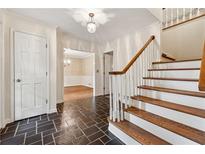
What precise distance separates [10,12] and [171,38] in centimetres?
478

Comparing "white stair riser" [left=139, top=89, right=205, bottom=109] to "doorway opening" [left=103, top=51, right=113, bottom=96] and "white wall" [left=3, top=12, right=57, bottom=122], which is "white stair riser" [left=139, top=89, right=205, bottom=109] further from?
"doorway opening" [left=103, top=51, right=113, bottom=96]

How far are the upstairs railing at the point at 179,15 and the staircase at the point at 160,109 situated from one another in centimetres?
214

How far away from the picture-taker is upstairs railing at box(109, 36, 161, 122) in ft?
6.86

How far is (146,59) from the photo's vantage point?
2.66m

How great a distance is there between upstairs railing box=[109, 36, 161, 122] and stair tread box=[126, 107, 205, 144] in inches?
10.0

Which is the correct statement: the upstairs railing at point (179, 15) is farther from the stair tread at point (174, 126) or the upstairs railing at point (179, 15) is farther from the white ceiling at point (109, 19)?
the stair tread at point (174, 126)

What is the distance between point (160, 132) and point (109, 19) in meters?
3.01

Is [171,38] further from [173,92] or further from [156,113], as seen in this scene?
[156,113]

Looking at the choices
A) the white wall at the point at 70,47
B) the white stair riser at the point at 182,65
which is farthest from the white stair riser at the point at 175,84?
the white wall at the point at 70,47

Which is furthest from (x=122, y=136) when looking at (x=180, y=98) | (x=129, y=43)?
(x=129, y=43)
